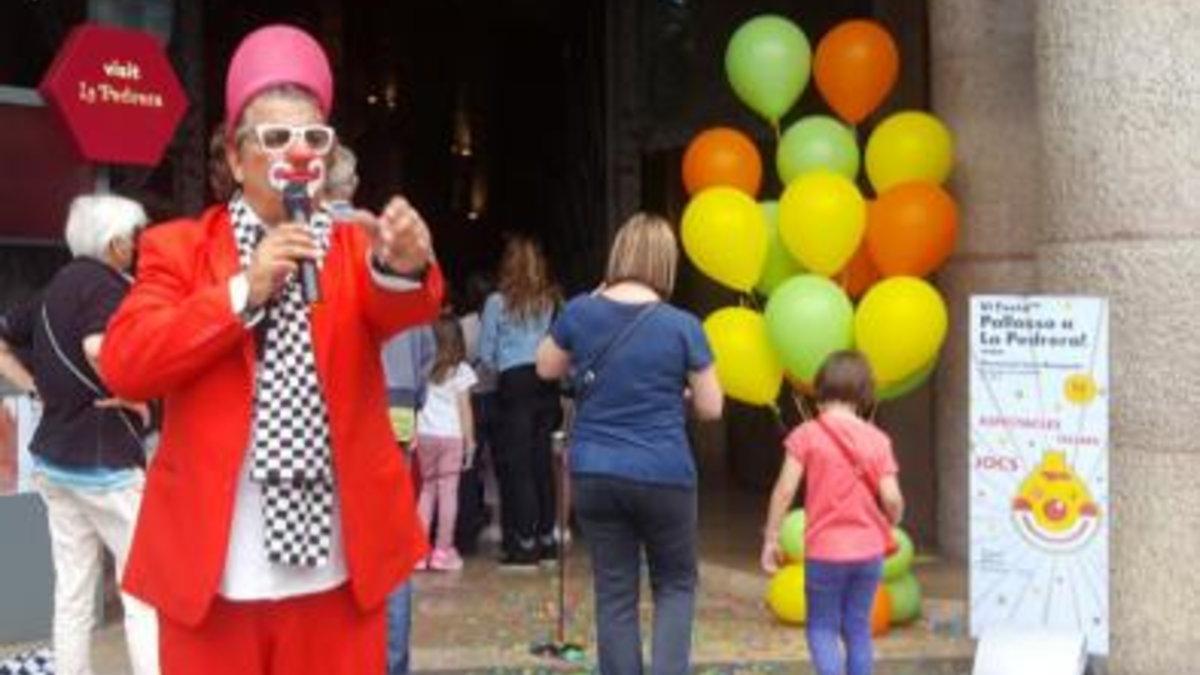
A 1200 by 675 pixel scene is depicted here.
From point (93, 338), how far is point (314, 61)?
2.74 metres

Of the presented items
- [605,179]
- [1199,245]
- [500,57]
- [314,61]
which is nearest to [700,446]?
[605,179]

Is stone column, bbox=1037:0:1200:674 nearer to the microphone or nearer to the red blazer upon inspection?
the red blazer

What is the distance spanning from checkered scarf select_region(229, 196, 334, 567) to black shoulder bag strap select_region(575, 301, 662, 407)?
260 cm

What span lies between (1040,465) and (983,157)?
245cm

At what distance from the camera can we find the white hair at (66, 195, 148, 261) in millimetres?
5562

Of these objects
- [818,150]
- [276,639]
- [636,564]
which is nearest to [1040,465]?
[636,564]

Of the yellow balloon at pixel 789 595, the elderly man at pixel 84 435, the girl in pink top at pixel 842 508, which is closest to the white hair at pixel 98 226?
the elderly man at pixel 84 435

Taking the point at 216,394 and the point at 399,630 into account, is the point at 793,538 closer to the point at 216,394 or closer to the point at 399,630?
the point at 399,630

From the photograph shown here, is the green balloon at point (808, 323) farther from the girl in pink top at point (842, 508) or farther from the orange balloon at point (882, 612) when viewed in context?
the girl in pink top at point (842, 508)

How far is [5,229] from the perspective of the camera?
25.5 feet

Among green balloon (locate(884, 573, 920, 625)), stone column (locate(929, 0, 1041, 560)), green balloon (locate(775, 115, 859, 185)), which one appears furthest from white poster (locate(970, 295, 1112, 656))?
stone column (locate(929, 0, 1041, 560))

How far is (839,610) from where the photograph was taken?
19.1 ft

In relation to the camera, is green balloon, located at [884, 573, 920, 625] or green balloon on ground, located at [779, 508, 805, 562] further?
green balloon, located at [884, 573, 920, 625]

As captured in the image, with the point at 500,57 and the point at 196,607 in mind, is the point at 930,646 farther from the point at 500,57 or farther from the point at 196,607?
the point at 500,57
